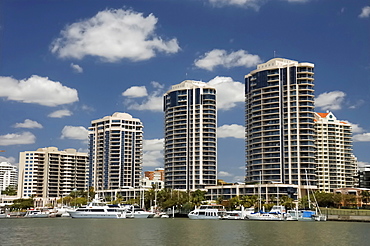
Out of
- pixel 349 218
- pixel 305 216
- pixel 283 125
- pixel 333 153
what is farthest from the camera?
pixel 333 153

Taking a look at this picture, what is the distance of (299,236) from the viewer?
70.2m

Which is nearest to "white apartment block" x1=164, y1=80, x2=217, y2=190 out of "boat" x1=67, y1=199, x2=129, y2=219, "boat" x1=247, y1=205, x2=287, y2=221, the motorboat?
"boat" x1=67, y1=199, x2=129, y2=219

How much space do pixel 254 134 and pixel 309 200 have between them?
1487 inches

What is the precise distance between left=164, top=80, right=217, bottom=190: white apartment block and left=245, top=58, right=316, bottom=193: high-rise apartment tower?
21.7m

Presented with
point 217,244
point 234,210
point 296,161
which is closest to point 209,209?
point 234,210

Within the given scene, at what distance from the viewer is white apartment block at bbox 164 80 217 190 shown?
179 meters

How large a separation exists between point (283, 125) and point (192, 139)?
38012 mm

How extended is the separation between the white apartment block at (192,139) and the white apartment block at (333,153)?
123 feet

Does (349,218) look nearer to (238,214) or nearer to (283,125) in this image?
(238,214)

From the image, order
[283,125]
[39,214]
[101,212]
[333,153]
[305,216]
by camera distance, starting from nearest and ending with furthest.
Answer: [305,216] < [101,212] < [39,214] < [283,125] < [333,153]

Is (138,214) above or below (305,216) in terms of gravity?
below

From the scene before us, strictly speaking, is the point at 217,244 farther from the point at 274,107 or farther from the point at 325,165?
the point at 325,165

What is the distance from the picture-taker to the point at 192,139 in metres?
181

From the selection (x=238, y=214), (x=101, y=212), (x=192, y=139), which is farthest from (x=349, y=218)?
(x=192, y=139)
